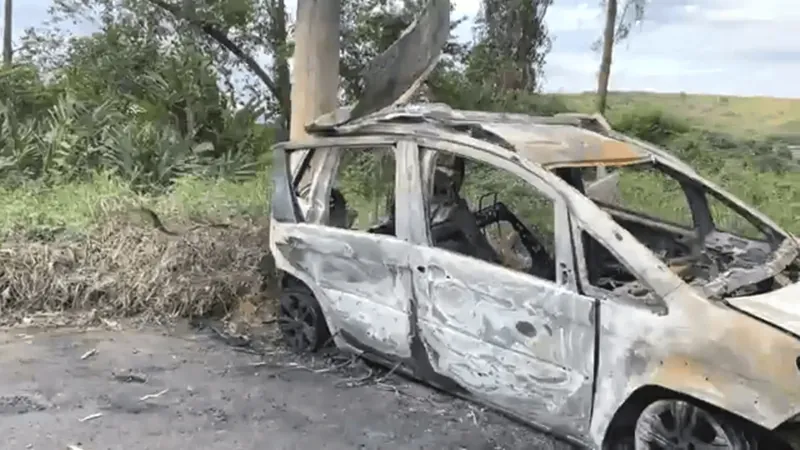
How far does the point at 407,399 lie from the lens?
5160mm

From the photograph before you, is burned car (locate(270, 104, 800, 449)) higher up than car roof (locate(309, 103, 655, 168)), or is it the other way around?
car roof (locate(309, 103, 655, 168))

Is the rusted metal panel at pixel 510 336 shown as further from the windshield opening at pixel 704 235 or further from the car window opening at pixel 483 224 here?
the windshield opening at pixel 704 235

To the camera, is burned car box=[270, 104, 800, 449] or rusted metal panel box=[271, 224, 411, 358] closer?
burned car box=[270, 104, 800, 449]

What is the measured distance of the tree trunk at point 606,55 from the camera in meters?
15.1

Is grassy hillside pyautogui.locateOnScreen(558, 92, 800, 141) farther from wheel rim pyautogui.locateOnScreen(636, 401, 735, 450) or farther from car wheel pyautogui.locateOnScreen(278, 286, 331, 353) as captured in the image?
wheel rim pyautogui.locateOnScreen(636, 401, 735, 450)

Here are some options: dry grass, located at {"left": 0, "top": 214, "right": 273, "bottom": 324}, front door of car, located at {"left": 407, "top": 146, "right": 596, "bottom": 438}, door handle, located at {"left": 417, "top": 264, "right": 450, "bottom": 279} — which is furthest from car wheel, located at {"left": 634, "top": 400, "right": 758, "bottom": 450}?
dry grass, located at {"left": 0, "top": 214, "right": 273, "bottom": 324}

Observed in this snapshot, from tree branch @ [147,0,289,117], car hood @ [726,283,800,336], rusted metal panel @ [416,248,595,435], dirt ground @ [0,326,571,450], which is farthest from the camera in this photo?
tree branch @ [147,0,289,117]

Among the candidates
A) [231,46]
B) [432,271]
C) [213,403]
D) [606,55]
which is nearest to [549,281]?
[432,271]

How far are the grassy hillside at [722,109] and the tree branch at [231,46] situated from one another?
5056mm

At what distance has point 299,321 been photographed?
5957 mm

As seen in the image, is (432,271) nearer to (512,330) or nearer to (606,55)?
(512,330)

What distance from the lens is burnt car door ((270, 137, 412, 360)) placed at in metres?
4.98

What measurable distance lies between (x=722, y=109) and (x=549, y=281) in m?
11.5

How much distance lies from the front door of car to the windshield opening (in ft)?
1.77
